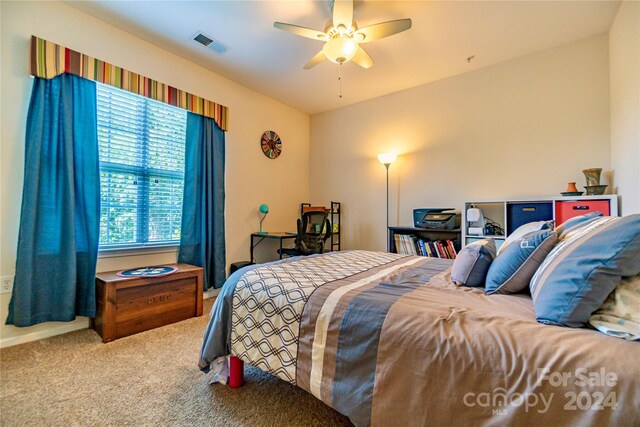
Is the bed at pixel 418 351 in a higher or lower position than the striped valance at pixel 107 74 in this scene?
lower

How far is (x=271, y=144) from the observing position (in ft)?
13.5

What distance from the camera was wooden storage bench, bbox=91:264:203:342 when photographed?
7.09 feet

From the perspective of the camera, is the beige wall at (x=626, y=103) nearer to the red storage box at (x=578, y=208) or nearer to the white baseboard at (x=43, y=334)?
the red storage box at (x=578, y=208)

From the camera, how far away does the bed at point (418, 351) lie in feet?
2.37

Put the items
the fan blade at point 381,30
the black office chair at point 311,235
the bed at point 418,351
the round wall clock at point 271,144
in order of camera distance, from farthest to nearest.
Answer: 1. the round wall clock at point 271,144
2. the black office chair at point 311,235
3. the fan blade at point 381,30
4. the bed at point 418,351

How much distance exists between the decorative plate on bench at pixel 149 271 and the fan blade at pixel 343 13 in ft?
8.41

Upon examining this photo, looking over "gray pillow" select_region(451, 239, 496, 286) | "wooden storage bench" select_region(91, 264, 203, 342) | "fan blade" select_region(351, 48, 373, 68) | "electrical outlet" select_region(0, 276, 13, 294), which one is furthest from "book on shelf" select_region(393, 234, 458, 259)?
"electrical outlet" select_region(0, 276, 13, 294)

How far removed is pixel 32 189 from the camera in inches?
80.5

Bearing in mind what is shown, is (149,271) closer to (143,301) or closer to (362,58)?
(143,301)

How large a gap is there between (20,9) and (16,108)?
754 millimetres

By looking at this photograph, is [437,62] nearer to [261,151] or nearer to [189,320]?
[261,151]

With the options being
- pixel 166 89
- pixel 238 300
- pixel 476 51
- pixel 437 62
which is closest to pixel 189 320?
pixel 238 300

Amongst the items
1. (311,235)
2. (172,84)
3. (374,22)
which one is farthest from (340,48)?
(311,235)

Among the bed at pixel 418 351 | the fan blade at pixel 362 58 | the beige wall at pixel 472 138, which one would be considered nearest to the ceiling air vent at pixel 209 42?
the fan blade at pixel 362 58
